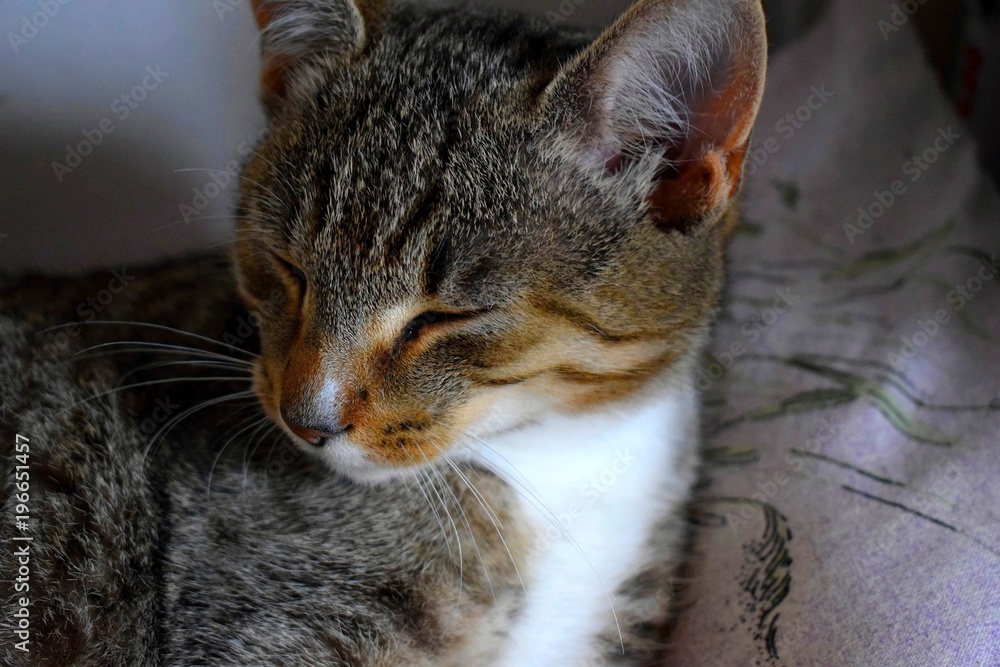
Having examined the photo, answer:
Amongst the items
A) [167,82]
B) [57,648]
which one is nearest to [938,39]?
[167,82]

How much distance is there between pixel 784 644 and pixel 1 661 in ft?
3.09

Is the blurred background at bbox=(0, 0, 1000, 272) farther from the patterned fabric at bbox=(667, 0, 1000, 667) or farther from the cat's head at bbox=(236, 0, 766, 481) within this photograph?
the patterned fabric at bbox=(667, 0, 1000, 667)

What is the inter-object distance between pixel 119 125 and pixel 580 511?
3.35ft

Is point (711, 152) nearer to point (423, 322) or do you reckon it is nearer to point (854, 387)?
point (423, 322)

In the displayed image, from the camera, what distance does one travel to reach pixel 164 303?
4.21 feet

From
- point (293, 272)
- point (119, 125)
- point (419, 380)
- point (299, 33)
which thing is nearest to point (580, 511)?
point (419, 380)

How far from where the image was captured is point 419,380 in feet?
2.88

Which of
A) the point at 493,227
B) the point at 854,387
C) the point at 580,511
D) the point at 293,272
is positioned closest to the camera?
the point at 493,227

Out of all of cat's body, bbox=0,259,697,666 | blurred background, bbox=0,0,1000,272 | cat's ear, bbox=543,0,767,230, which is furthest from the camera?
blurred background, bbox=0,0,1000,272

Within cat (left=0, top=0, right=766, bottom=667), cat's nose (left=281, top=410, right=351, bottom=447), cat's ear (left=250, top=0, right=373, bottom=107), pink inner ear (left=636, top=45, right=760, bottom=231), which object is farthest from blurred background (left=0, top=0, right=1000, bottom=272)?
pink inner ear (left=636, top=45, right=760, bottom=231)

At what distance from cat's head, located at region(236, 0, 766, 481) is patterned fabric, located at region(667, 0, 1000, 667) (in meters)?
0.39

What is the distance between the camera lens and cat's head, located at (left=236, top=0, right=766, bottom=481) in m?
0.85

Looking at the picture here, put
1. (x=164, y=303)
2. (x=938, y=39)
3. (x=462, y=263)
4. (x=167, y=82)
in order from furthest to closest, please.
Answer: (x=938, y=39) → (x=167, y=82) → (x=164, y=303) → (x=462, y=263)

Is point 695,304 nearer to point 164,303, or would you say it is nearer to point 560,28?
point 560,28
